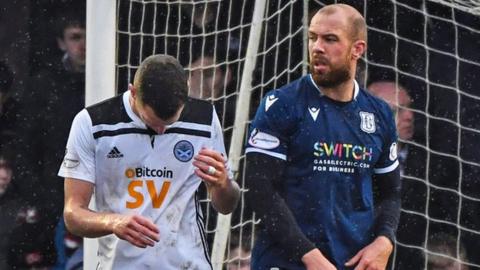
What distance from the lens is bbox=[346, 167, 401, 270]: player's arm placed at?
5.00 m

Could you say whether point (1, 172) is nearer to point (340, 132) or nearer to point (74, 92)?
point (74, 92)

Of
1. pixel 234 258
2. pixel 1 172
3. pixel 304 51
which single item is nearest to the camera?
pixel 304 51

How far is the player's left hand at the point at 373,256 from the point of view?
4984 millimetres

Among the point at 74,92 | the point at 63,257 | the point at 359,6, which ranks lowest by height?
the point at 63,257

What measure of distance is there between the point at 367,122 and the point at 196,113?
0.69 m

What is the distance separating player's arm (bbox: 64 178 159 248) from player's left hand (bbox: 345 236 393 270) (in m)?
0.79

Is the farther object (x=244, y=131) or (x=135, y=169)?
(x=244, y=131)

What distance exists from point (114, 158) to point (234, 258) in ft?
7.21

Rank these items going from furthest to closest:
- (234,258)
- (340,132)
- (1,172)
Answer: (1,172)
(234,258)
(340,132)

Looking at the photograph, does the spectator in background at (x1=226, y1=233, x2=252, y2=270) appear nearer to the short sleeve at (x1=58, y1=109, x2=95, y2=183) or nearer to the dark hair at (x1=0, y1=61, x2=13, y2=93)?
the dark hair at (x1=0, y1=61, x2=13, y2=93)

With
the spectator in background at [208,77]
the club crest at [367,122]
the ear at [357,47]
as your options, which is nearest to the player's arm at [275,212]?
the club crest at [367,122]

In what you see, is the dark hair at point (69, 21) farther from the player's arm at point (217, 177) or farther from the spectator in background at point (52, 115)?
the player's arm at point (217, 177)

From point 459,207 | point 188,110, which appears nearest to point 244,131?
point 459,207

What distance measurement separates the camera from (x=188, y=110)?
522cm
